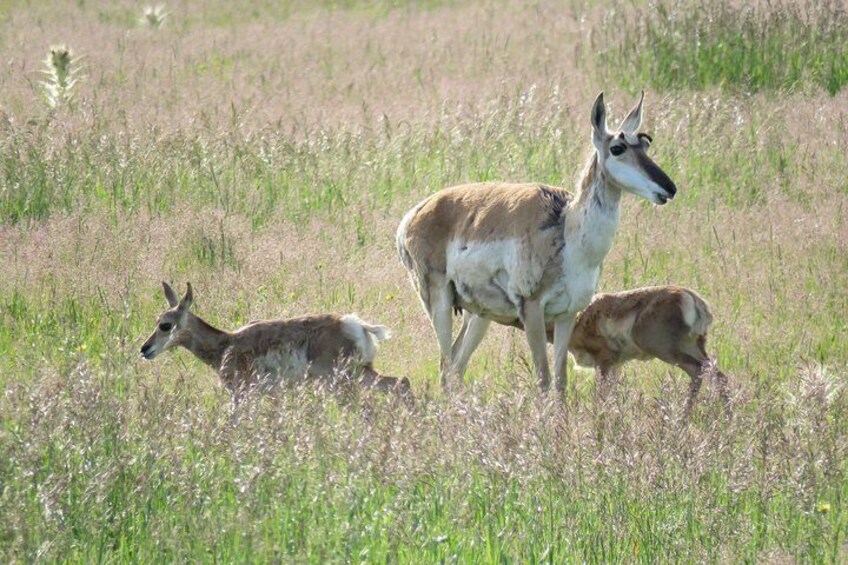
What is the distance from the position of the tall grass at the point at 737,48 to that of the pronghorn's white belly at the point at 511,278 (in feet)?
26.8

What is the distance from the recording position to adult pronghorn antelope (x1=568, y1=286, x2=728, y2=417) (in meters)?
10.9

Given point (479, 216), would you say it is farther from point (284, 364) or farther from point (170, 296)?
point (170, 296)

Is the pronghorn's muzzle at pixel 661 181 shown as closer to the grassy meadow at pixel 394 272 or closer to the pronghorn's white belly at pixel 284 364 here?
the grassy meadow at pixel 394 272

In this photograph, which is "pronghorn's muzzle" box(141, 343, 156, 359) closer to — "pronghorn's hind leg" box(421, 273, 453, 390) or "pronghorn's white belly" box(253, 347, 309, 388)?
"pronghorn's white belly" box(253, 347, 309, 388)

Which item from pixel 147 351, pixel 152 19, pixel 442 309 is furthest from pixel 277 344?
pixel 152 19

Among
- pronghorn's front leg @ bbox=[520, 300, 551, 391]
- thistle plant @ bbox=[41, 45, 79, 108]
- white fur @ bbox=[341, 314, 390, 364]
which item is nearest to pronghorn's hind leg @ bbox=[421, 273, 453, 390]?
white fur @ bbox=[341, 314, 390, 364]

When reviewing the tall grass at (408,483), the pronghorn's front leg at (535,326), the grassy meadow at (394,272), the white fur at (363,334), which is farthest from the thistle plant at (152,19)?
the tall grass at (408,483)

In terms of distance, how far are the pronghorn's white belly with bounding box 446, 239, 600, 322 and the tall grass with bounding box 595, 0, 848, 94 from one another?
26.8 feet

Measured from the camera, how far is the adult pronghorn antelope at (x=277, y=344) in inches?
416

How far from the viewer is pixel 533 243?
10.3 m

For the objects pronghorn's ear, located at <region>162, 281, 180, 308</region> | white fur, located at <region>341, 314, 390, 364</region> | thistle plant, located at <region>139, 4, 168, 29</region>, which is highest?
pronghorn's ear, located at <region>162, 281, 180, 308</region>

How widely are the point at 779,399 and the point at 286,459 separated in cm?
307

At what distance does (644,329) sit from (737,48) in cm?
845

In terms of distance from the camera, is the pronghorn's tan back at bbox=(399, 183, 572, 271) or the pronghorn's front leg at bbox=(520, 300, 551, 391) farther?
the pronghorn's tan back at bbox=(399, 183, 572, 271)
